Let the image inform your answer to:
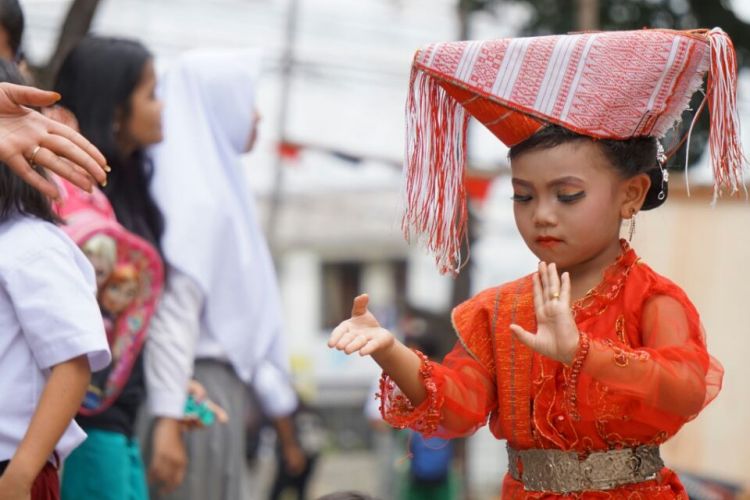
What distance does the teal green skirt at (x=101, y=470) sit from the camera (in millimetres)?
3717

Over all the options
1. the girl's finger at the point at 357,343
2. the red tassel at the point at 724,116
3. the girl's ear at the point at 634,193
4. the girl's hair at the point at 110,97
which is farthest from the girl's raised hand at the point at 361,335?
the girl's hair at the point at 110,97

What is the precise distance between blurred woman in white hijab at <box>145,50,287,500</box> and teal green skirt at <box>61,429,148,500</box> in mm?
268

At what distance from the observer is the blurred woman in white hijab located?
4.05 m

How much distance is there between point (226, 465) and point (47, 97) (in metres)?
2.03

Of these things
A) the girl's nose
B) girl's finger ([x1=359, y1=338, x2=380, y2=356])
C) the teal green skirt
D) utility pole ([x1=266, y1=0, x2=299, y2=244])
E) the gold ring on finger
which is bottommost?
utility pole ([x1=266, y1=0, x2=299, y2=244])

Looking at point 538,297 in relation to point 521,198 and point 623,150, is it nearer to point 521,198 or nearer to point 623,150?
point 521,198

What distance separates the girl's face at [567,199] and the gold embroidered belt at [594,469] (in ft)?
1.38

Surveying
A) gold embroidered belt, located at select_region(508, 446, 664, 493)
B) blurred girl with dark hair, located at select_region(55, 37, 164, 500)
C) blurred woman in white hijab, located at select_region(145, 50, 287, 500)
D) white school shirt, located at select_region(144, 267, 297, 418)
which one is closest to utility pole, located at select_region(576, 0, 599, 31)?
blurred woman in white hijab, located at select_region(145, 50, 287, 500)

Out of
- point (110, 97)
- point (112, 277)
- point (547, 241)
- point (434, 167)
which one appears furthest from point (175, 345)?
point (547, 241)

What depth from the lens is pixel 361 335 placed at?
Answer: 2627 mm

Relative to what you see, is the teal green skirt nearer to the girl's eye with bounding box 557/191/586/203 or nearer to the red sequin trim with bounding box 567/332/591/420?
the red sequin trim with bounding box 567/332/591/420

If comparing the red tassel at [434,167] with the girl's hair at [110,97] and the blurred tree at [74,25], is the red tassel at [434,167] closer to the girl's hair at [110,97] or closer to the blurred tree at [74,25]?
the girl's hair at [110,97]

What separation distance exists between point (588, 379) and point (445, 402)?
32 centimetres

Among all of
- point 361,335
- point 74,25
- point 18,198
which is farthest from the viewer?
point 74,25
